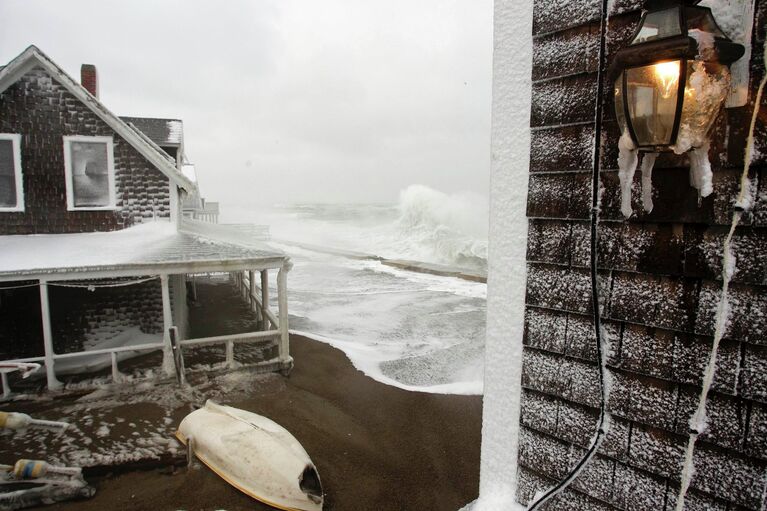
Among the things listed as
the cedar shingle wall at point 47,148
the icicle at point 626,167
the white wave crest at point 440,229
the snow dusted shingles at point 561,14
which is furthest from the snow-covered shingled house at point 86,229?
the white wave crest at point 440,229

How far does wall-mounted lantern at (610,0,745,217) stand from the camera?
1.63 metres

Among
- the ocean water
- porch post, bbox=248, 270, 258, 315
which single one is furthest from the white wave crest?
porch post, bbox=248, 270, 258, 315

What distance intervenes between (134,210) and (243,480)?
760cm

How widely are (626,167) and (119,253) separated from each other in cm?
951

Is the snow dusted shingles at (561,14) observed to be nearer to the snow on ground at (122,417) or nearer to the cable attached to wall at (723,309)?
the cable attached to wall at (723,309)

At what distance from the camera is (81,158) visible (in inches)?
385

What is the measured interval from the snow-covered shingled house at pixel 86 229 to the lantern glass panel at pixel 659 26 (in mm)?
8275

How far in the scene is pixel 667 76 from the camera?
1659 mm

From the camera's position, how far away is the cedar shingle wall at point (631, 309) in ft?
5.54

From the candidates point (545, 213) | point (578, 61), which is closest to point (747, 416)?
point (545, 213)

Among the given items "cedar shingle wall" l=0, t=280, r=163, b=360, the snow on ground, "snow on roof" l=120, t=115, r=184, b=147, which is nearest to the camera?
the snow on ground

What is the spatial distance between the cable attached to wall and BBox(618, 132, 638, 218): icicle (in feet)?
1.24

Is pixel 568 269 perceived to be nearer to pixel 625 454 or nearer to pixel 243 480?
pixel 625 454

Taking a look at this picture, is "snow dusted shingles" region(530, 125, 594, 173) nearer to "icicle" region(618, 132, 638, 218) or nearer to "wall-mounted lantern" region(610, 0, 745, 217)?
"icicle" region(618, 132, 638, 218)
